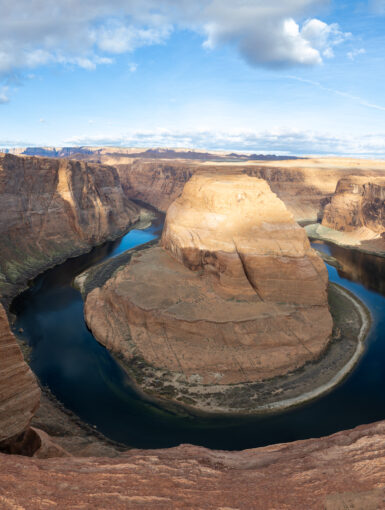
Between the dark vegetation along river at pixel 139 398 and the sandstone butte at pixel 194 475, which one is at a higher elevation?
the sandstone butte at pixel 194 475

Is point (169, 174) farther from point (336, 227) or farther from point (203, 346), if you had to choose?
point (203, 346)

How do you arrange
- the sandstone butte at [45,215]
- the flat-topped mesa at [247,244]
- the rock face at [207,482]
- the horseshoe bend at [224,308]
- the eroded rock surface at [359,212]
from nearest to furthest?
the rock face at [207,482] → the horseshoe bend at [224,308] → the flat-topped mesa at [247,244] → the sandstone butte at [45,215] → the eroded rock surface at [359,212]

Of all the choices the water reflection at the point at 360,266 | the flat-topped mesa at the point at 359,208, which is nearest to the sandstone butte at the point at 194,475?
the water reflection at the point at 360,266

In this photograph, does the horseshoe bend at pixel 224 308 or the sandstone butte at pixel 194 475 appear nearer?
the sandstone butte at pixel 194 475

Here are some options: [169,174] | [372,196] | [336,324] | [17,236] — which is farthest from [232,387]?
[169,174]

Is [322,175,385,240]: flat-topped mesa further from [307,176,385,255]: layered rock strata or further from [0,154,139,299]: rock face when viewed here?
[0,154,139,299]: rock face

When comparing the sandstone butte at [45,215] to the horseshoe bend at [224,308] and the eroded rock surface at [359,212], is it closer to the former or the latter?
the horseshoe bend at [224,308]
